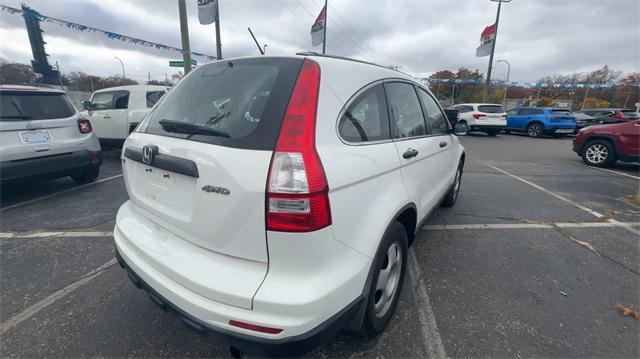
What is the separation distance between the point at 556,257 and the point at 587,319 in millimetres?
1043

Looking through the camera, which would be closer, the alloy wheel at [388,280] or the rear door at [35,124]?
the alloy wheel at [388,280]

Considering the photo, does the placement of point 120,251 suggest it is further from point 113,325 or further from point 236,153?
point 236,153

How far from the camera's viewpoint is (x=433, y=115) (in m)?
3.10

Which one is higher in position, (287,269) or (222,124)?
(222,124)

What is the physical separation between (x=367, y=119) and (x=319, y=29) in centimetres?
1819

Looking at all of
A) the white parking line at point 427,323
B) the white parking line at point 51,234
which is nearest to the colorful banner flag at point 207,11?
the white parking line at point 51,234

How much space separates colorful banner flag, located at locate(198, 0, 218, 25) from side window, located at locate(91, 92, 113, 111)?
5.16 meters

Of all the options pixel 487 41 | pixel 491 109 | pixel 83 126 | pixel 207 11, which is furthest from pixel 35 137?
pixel 487 41

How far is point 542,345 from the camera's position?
75.8 inches

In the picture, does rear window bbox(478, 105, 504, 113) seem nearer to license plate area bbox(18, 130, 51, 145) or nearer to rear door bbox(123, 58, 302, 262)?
rear door bbox(123, 58, 302, 262)

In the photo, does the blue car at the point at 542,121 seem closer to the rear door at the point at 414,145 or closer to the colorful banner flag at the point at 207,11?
the colorful banner flag at the point at 207,11

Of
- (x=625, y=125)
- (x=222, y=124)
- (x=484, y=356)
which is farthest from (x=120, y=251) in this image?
(x=625, y=125)

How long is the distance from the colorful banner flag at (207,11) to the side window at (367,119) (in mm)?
11339

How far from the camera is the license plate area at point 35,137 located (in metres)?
3.90
